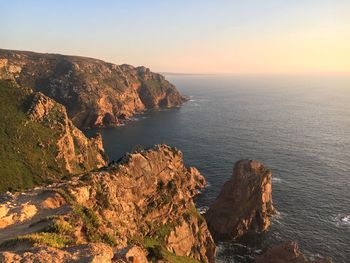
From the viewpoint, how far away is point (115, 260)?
2202cm

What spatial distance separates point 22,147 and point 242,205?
2700 inches

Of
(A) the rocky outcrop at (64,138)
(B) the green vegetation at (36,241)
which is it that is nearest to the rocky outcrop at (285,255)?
(B) the green vegetation at (36,241)

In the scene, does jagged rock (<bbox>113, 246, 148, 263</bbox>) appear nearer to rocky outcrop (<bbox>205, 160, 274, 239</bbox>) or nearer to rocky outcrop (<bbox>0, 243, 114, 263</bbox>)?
rocky outcrop (<bbox>0, 243, 114, 263</bbox>)

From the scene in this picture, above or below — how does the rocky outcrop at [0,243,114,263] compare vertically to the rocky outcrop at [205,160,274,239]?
above

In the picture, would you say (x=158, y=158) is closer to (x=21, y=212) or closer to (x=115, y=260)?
(x=21, y=212)

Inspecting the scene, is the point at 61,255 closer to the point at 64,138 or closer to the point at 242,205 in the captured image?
the point at 242,205

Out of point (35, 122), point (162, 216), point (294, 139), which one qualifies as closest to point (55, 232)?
point (162, 216)

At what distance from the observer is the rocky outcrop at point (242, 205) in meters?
87.4

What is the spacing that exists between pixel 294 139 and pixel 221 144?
127 ft

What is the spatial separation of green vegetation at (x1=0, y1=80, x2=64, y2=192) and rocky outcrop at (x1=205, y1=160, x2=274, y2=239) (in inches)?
1930

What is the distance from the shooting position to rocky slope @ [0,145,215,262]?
2511 centimetres

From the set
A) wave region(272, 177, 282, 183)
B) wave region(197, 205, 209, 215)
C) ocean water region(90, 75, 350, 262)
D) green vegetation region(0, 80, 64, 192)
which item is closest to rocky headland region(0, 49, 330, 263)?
green vegetation region(0, 80, 64, 192)

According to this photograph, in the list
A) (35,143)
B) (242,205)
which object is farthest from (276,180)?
(35,143)

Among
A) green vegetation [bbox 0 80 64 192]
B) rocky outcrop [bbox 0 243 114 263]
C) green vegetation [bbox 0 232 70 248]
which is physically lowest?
green vegetation [bbox 0 80 64 192]
